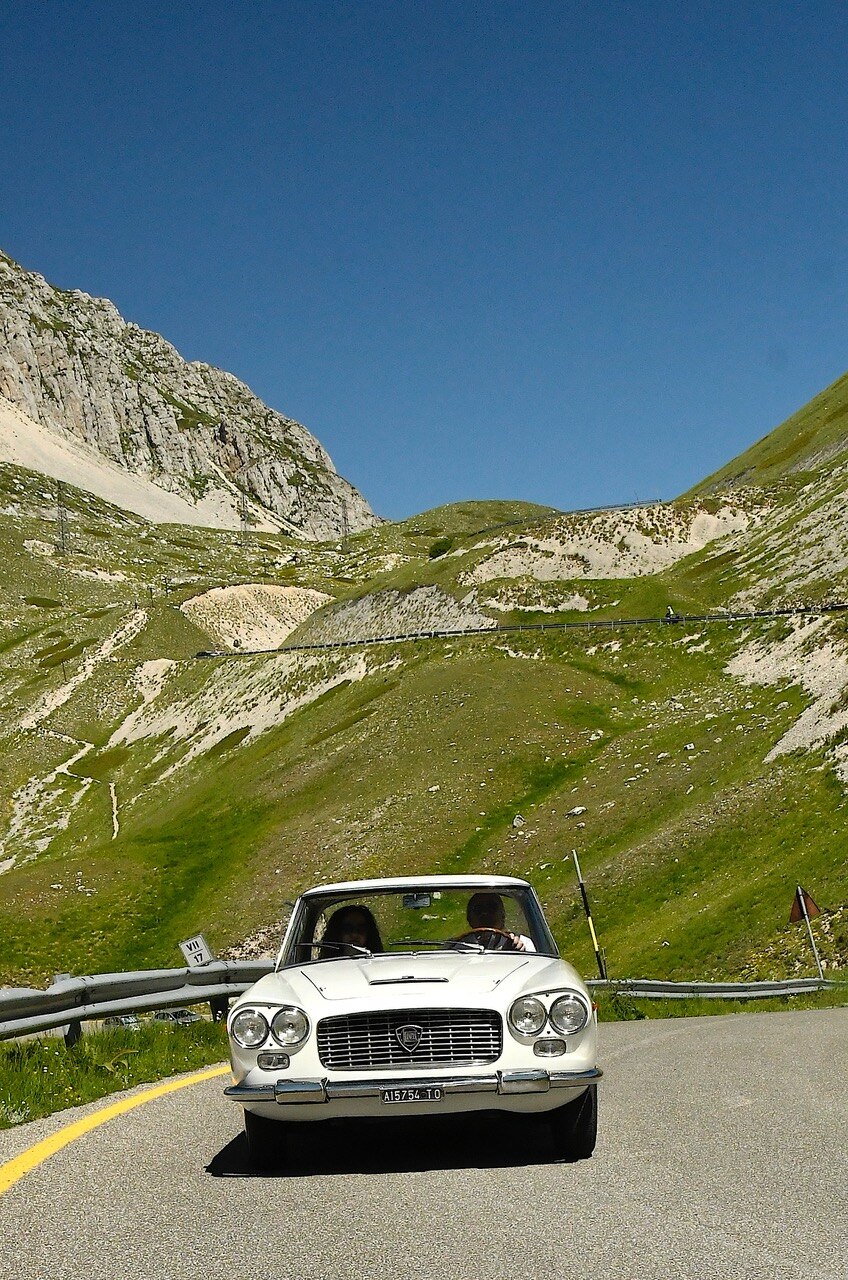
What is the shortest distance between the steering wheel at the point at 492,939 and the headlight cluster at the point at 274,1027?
1787 mm

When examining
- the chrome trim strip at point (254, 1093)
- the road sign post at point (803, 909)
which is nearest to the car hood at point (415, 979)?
the chrome trim strip at point (254, 1093)

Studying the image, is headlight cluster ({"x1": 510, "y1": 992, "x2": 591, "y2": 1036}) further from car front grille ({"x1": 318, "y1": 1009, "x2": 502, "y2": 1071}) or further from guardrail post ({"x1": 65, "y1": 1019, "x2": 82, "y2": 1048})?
guardrail post ({"x1": 65, "y1": 1019, "x2": 82, "y2": 1048})

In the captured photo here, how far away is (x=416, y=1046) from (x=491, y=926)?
2261 millimetres

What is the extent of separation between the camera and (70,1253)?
19.2ft

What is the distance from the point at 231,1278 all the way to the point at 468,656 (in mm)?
80837

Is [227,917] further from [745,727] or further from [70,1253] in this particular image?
[70,1253]

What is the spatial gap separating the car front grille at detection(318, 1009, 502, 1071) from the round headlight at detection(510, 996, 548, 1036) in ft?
0.42

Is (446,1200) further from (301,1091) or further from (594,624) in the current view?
(594,624)

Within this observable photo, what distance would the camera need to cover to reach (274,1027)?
799cm

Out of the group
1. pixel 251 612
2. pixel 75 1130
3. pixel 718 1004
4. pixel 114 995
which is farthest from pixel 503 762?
pixel 251 612

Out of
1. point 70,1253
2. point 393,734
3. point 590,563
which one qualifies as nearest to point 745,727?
point 393,734

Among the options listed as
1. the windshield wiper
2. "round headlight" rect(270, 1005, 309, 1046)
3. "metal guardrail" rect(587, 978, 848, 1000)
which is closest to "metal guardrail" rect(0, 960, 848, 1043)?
the windshield wiper

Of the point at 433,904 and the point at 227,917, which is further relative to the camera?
the point at 227,917

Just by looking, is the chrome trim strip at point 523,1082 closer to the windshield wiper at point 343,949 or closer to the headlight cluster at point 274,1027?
the headlight cluster at point 274,1027
